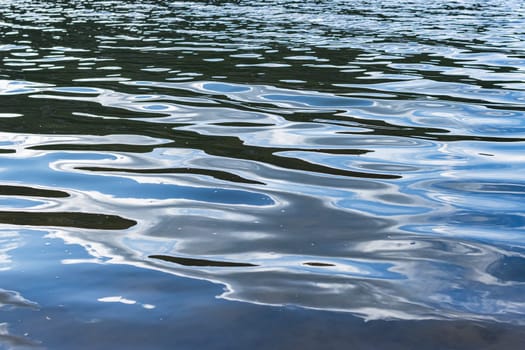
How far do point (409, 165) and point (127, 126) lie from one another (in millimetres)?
3193

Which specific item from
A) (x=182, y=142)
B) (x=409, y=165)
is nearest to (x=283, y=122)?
(x=182, y=142)

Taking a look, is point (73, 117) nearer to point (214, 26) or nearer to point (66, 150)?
point (66, 150)

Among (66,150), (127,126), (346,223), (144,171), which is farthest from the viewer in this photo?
(127,126)

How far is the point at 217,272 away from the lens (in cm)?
422

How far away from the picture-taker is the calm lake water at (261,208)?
3.60 meters

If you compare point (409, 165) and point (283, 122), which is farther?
point (283, 122)

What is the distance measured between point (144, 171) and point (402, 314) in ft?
10.7

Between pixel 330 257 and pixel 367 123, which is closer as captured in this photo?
pixel 330 257

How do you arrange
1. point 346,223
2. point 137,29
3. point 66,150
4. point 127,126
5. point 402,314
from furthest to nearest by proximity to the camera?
point 137,29 < point 127,126 < point 66,150 < point 346,223 < point 402,314

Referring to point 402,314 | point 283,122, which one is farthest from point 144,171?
point 402,314

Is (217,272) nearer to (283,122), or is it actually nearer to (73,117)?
(283,122)

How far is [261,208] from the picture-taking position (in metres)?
5.42

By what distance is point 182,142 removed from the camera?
7.55 meters

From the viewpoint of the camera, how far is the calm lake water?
360cm
